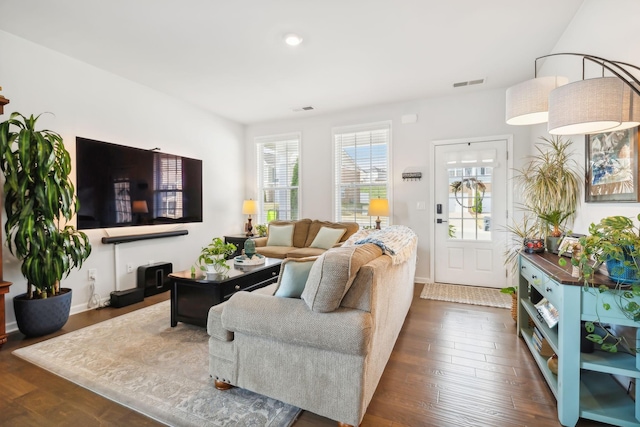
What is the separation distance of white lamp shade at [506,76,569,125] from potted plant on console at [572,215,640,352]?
0.97 metres

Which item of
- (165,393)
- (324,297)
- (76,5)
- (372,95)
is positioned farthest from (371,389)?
(372,95)

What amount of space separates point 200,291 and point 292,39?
2501mm

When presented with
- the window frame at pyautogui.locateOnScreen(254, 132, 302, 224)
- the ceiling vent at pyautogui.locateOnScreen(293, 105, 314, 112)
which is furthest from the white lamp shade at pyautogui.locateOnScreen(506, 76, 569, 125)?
the window frame at pyautogui.locateOnScreen(254, 132, 302, 224)

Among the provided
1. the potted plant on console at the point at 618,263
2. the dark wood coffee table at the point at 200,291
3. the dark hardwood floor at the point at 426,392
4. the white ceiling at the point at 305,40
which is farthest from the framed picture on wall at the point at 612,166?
the dark wood coffee table at the point at 200,291

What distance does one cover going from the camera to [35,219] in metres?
2.57

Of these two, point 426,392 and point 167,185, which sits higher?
point 167,185

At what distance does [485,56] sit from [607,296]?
8.99 ft

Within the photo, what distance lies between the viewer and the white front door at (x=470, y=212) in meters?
4.06

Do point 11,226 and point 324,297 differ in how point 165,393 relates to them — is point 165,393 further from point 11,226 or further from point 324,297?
point 11,226

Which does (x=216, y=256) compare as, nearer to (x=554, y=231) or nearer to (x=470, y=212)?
(x=554, y=231)

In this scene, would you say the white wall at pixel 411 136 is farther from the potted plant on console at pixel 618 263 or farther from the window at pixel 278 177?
the potted plant on console at pixel 618 263

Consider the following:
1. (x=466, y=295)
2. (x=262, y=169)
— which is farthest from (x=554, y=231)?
(x=262, y=169)

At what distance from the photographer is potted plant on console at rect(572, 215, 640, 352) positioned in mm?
1325

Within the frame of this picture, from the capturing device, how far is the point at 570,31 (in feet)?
8.50
